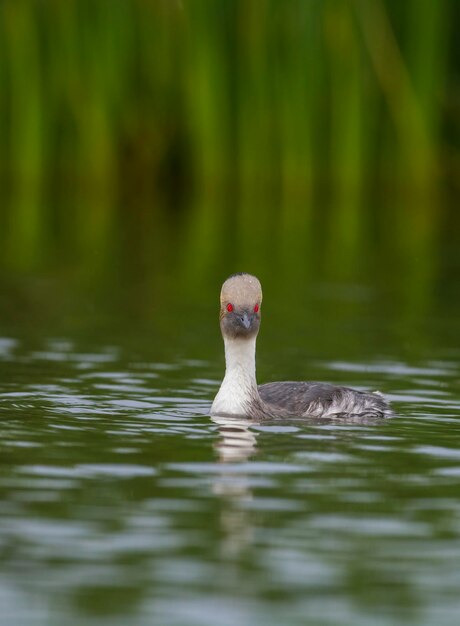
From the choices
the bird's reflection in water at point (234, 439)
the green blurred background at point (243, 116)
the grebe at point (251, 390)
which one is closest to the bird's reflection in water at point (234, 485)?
the bird's reflection in water at point (234, 439)

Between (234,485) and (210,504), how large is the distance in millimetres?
501

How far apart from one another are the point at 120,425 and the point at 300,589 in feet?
13.3

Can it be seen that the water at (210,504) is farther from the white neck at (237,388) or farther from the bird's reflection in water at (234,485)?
the white neck at (237,388)

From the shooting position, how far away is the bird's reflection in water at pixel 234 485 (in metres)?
7.73

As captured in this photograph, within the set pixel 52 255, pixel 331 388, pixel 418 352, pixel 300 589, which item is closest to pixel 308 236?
pixel 52 255

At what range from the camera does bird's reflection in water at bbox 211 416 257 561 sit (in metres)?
7.73

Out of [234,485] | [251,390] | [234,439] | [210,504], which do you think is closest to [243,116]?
[251,390]

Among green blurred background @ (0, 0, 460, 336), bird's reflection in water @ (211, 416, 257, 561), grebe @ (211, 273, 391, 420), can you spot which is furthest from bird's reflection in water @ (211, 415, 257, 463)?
green blurred background @ (0, 0, 460, 336)

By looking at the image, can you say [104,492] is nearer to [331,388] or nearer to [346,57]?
[331,388]

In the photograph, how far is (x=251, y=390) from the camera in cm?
1144

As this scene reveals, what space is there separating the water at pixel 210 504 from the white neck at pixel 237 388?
0.51 ft

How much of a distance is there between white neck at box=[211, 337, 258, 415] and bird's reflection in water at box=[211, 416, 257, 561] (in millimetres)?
79

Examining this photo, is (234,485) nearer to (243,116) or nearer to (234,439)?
(234,439)

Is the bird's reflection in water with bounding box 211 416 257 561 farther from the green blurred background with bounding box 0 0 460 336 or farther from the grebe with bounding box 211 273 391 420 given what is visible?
the green blurred background with bounding box 0 0 460 336
